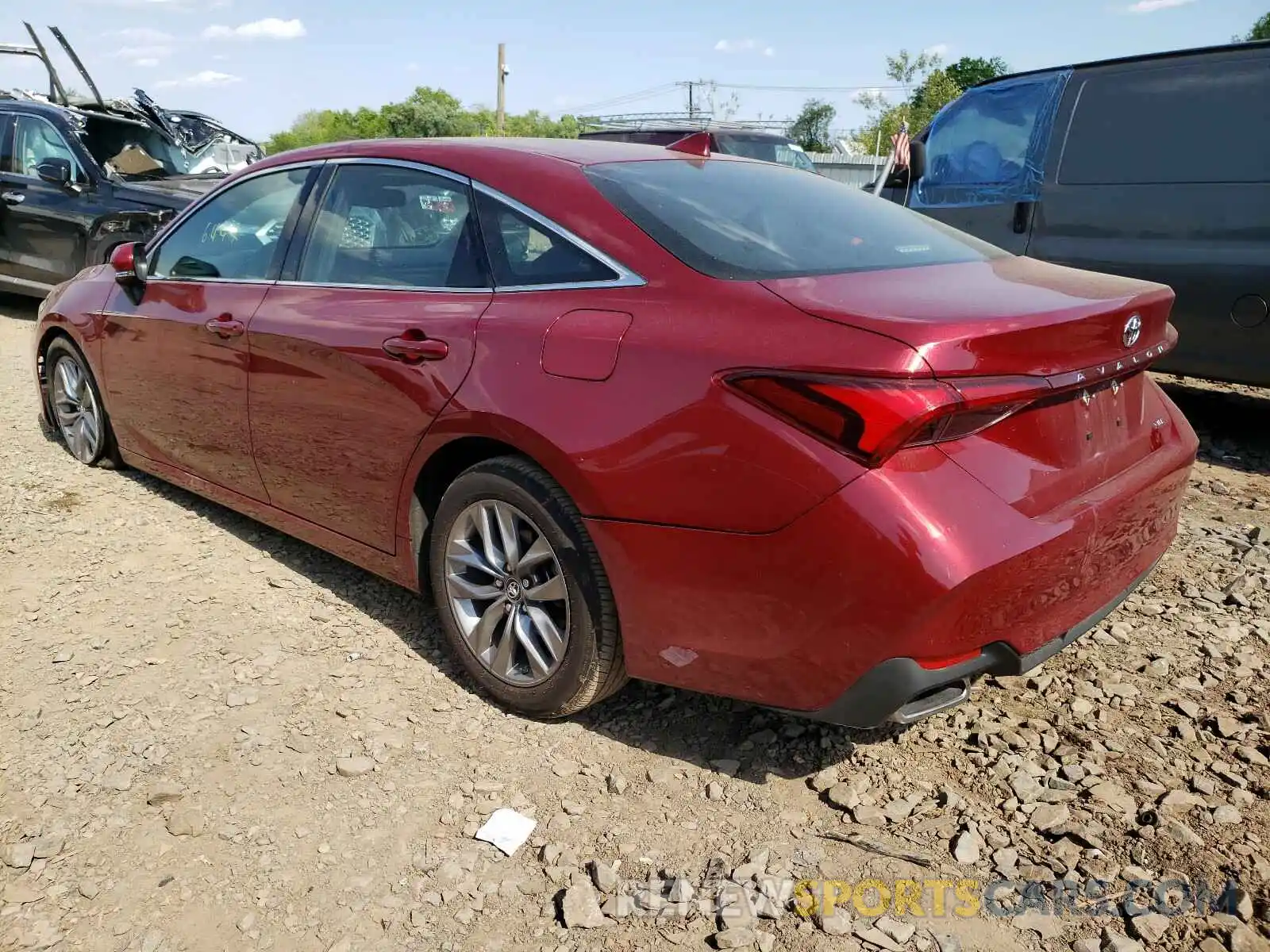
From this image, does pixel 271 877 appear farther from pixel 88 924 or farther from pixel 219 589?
pixel 219 589

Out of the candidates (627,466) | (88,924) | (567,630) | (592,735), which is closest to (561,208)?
(627,466)

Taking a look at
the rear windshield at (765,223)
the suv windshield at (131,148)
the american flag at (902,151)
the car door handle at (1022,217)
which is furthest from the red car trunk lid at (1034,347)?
the suv windshield at (131,148)

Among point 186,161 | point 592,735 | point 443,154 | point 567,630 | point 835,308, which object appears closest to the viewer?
point 835,308

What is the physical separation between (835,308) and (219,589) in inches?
104

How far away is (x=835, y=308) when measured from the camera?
221 cm

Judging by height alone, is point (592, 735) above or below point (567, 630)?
below

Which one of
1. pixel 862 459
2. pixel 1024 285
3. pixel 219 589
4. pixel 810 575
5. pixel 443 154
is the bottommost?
pixel 219 589

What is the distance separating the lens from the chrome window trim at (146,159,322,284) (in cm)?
368

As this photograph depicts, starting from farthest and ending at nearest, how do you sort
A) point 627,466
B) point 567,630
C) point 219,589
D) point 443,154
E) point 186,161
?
point 186,161 < point 219,589 < point 443,154 < point 567,630 < point 627,466

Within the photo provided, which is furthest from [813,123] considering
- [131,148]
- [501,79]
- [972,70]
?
[131,148]

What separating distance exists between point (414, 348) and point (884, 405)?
4.83ft

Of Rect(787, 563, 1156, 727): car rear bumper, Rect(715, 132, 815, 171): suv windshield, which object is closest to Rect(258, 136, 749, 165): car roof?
Rect(787, 563, 1156, 727): car rear bumper

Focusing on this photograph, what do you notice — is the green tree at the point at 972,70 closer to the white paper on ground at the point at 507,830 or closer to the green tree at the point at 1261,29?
the green tree at the point at 1261,29

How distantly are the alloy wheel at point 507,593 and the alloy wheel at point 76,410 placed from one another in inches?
113
